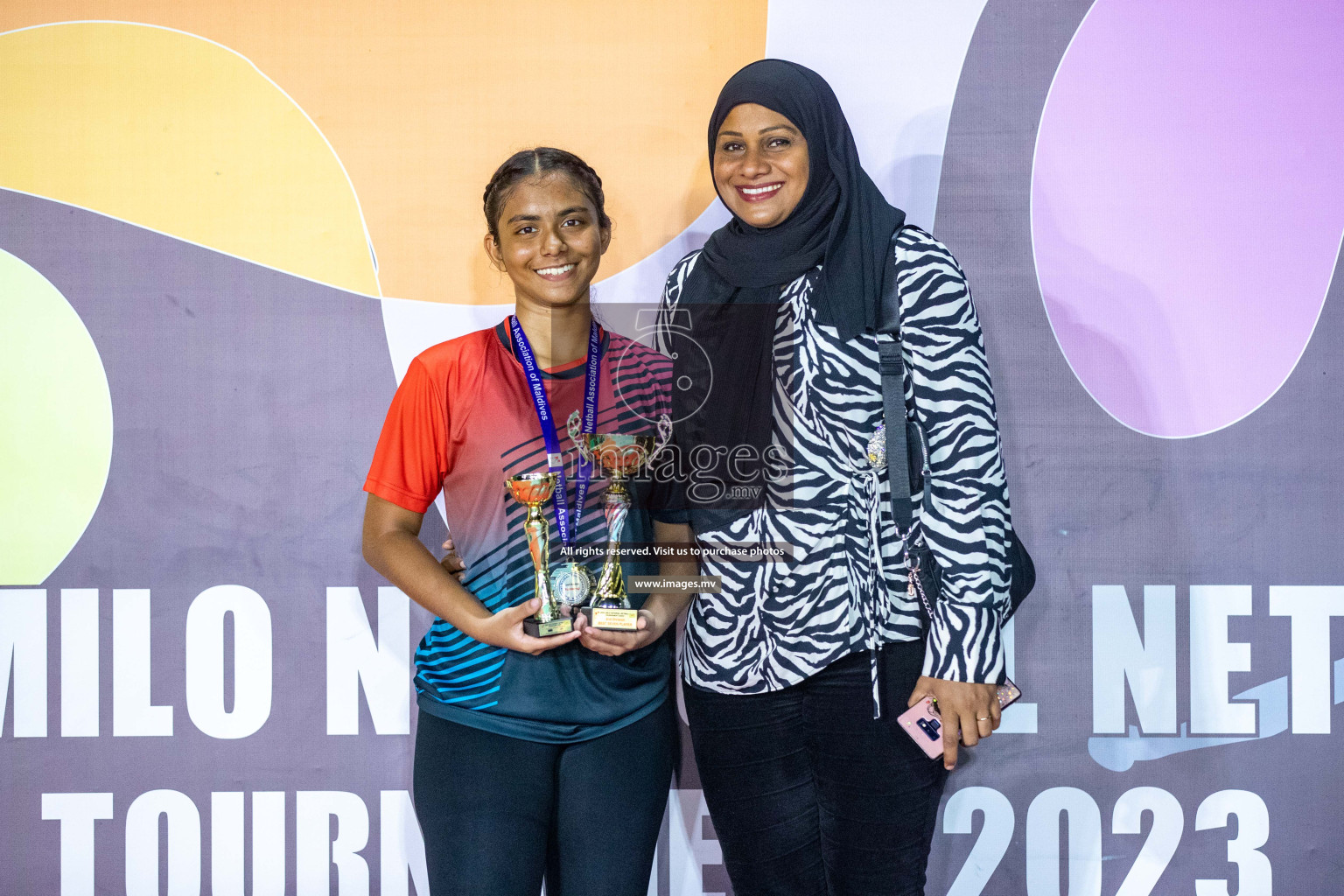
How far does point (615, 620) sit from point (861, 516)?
50 centimetres

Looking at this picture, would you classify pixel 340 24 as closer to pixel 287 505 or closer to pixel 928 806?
pixel 287 505

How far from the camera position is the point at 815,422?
164 centimetres

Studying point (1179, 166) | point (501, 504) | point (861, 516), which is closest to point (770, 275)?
point (861, 516)

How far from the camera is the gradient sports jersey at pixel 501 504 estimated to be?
1.63 metres

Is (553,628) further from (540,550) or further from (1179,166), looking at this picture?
(1179,166)

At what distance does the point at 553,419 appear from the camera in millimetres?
1715

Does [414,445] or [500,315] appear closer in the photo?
[414,445]

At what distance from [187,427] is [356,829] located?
1.17 metres

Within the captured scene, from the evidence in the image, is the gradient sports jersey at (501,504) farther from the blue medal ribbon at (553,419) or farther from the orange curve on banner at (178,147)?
the orange curve on banner at (178,147)

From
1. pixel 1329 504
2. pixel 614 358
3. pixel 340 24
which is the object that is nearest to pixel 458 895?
pixel 614 358

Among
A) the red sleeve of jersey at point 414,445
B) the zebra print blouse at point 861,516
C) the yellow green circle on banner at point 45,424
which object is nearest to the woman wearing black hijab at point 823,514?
the zebra print blouse at point 861,516

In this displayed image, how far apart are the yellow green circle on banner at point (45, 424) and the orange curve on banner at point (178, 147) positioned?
12.1 inches

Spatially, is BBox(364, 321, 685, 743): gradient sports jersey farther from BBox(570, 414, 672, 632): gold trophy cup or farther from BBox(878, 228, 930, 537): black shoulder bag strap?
BBox(878, 228, 930, 537): black shoulder bag strap

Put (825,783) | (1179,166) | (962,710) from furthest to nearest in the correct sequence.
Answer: (1179,166), (825,783), (962,710)
